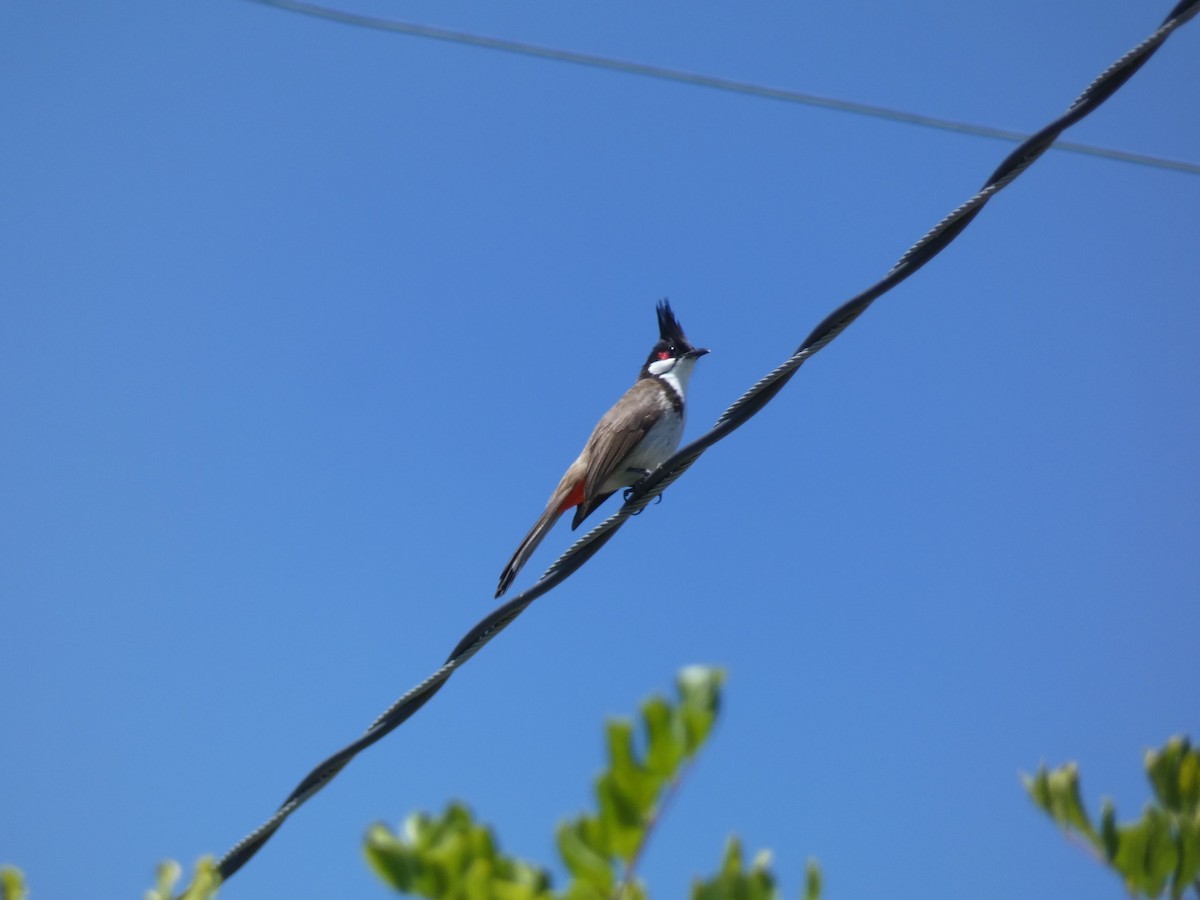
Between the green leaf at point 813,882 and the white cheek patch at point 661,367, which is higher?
the white cheek patch at point 661,367

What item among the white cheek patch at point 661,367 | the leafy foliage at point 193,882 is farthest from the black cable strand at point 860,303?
the white cheek patch at point 661,367

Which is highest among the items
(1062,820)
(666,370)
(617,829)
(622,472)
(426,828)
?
(666,370)

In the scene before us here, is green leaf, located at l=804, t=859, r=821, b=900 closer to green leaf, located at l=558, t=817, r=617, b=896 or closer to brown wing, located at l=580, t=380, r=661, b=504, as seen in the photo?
green leaf, located at l=558, t=817, r=617, b=896

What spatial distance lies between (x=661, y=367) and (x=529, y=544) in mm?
2054

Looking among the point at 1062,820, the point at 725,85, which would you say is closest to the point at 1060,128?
the point at 1062,820

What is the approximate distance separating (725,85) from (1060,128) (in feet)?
10.4

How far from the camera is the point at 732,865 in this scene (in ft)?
4.42

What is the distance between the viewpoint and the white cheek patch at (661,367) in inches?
286

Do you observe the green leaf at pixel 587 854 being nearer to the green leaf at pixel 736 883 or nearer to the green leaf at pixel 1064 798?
the green leaf at pixel 736 883

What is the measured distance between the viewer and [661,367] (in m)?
7.39

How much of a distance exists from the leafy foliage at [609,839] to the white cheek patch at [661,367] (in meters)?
5.91

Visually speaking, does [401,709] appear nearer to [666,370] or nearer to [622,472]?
[622,472]

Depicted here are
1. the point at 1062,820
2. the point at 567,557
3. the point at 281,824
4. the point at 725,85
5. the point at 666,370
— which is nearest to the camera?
the point at 1062,820

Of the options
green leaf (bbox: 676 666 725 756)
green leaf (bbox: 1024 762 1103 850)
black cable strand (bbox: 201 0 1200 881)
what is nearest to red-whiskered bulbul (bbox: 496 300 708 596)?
black cable strand (bbox: 201 0 1200 881)
